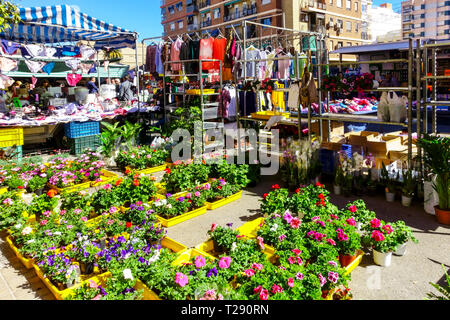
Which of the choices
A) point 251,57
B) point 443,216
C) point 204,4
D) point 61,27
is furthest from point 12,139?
point 204,4

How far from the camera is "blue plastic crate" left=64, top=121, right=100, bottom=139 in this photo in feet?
33.8

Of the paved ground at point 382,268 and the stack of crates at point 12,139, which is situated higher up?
the stack of crates at point 12,139

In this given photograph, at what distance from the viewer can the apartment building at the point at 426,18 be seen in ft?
273

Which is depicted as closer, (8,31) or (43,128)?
(43,128)

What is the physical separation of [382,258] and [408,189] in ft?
7.26

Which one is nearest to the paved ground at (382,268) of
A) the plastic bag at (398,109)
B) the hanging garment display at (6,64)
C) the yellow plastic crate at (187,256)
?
the yellow plastic crate at (187,256)

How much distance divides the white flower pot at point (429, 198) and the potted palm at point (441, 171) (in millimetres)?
145

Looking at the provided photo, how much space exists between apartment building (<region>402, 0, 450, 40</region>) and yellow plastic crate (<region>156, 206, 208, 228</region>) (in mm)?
90107

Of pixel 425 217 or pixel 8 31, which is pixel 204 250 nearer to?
pixel 425 217

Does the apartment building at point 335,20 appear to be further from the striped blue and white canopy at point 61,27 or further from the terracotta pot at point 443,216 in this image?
the terracotta pot at point 443,216

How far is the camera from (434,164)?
17.4 feet

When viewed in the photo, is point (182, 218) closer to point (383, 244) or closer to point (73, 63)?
point (383, 244)
